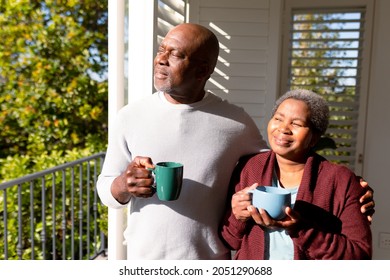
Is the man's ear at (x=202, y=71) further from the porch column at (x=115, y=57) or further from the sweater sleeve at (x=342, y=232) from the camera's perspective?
the porch column at (x=115, y=57)

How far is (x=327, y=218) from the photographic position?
3.73 feet

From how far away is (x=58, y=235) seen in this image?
13.6 ft

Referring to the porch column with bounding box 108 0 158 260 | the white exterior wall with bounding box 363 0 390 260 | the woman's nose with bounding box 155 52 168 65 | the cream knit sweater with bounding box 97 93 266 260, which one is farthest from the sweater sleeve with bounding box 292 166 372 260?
the white exterior wall with bounding box 363 0 390 260

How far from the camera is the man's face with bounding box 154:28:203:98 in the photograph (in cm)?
121

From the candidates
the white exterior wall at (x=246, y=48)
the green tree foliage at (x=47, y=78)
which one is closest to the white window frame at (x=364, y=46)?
the white exterior wall at (x=246, y=48)

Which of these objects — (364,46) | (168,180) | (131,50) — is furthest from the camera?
(364,46)

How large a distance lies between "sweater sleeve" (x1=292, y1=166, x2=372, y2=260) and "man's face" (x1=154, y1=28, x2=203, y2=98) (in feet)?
1.79

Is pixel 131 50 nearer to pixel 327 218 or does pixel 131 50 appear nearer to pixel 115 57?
pixel 115 57

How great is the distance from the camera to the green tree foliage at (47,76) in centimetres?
426

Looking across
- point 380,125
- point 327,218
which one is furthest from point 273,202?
point 380,125

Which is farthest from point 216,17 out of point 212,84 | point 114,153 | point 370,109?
point 114,153

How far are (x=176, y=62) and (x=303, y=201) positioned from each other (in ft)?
1.87

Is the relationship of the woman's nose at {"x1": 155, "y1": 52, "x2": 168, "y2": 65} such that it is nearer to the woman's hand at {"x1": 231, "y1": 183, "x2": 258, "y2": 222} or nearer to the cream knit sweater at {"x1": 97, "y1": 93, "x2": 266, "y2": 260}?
the cream knit sweater at {"x1": 97, "y1": 93, "x2": 266, "y2": 260}
